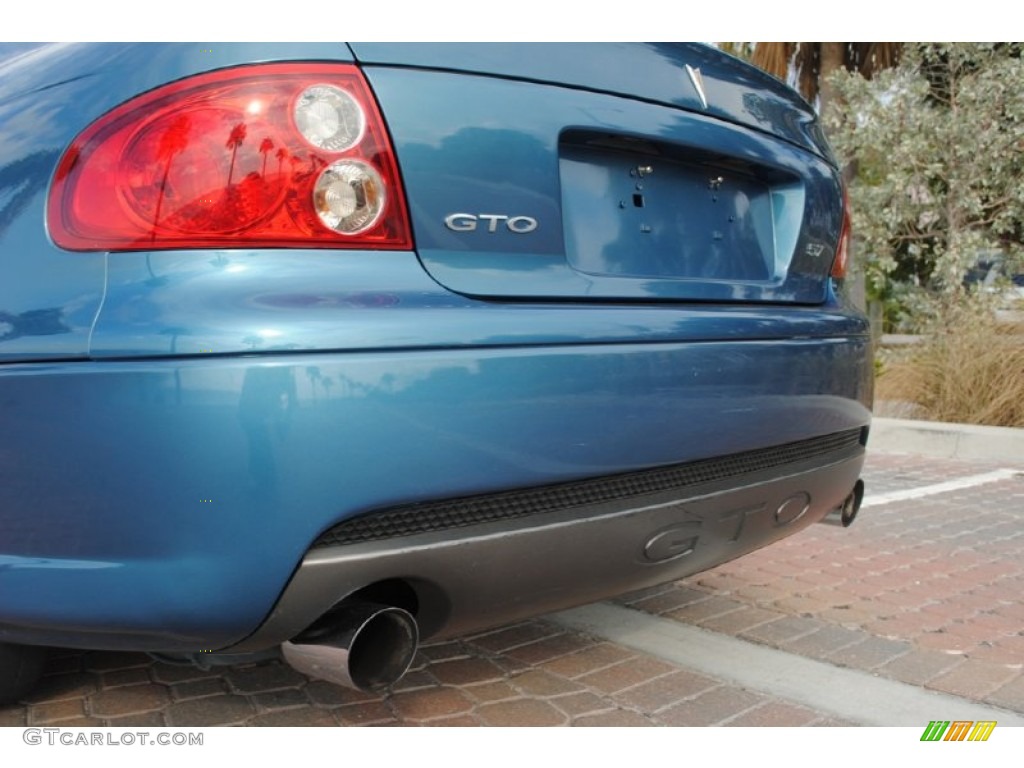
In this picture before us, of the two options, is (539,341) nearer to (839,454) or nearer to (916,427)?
(839,454)

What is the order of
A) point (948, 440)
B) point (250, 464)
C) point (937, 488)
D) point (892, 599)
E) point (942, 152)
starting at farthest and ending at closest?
1. point (942, 152)
2. point (948, 440)
3. point (937, 488)
4. point (892, 599)
5. point (250, 464)

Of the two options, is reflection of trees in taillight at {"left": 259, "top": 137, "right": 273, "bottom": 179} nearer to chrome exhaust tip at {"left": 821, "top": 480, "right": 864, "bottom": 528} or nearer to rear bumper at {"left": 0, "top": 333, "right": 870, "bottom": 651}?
rear bumper at {"left": 0, "top": 333, "right": 870, "bottom": 651}

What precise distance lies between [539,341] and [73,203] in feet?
2.52

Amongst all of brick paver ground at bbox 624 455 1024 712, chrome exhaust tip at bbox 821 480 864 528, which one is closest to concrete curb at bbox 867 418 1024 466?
brick paver ground at bbox 624 455 1024 712

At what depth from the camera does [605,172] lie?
1765 mm

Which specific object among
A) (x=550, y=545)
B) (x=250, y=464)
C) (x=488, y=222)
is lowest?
(x=550, y=545)

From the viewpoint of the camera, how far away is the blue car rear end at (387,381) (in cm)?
133

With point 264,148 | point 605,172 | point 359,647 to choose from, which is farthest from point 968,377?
point 264,148

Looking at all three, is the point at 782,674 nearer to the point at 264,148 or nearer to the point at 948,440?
the point at 264,148

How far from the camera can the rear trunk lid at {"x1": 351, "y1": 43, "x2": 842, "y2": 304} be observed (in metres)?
1.50

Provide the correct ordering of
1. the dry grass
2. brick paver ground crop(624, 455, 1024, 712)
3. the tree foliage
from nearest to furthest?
1. brick paver ground crop(624, 455, 1024, 712)
2. the dry grass
3. the tree foliage

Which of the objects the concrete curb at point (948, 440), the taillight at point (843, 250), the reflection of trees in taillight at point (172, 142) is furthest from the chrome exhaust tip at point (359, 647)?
the concrete curb at point (948, 440)

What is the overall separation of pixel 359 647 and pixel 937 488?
4.24 metres
